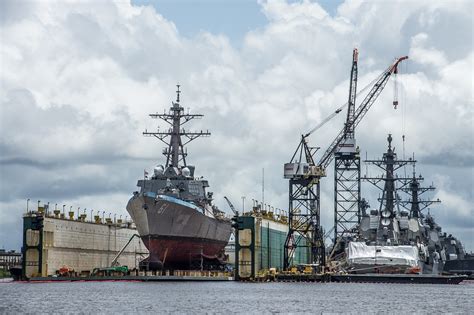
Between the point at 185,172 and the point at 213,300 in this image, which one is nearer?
the point at 213,300

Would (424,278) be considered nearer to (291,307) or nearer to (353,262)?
(353,262)

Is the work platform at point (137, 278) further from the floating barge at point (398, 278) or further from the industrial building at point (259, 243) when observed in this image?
the floating barge at point (398, 278)

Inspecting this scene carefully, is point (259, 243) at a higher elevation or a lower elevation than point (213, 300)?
higher

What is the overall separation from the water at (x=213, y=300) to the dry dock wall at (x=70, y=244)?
11204mm

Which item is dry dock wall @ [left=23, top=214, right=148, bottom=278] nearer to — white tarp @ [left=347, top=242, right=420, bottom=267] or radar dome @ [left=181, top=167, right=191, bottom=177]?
radar dome @ [left=181, top=167, right=191, bottom=177]

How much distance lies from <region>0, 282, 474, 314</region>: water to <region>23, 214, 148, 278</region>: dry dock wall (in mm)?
11204

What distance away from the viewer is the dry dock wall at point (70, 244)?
132 metres

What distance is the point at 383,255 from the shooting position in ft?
468

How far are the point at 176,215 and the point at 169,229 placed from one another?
6.21 ft

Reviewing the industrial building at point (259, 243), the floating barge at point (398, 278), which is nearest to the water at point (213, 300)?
the industrial building at point (259, 243)

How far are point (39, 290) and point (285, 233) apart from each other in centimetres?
6607

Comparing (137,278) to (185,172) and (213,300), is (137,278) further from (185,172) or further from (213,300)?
(213,300)

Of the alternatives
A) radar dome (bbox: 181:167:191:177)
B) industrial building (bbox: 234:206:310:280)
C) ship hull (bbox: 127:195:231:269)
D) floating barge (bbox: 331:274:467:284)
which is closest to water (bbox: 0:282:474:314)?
ship hull (bbox: 127:195:231:269)

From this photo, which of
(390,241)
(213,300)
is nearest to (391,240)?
(390,241)
